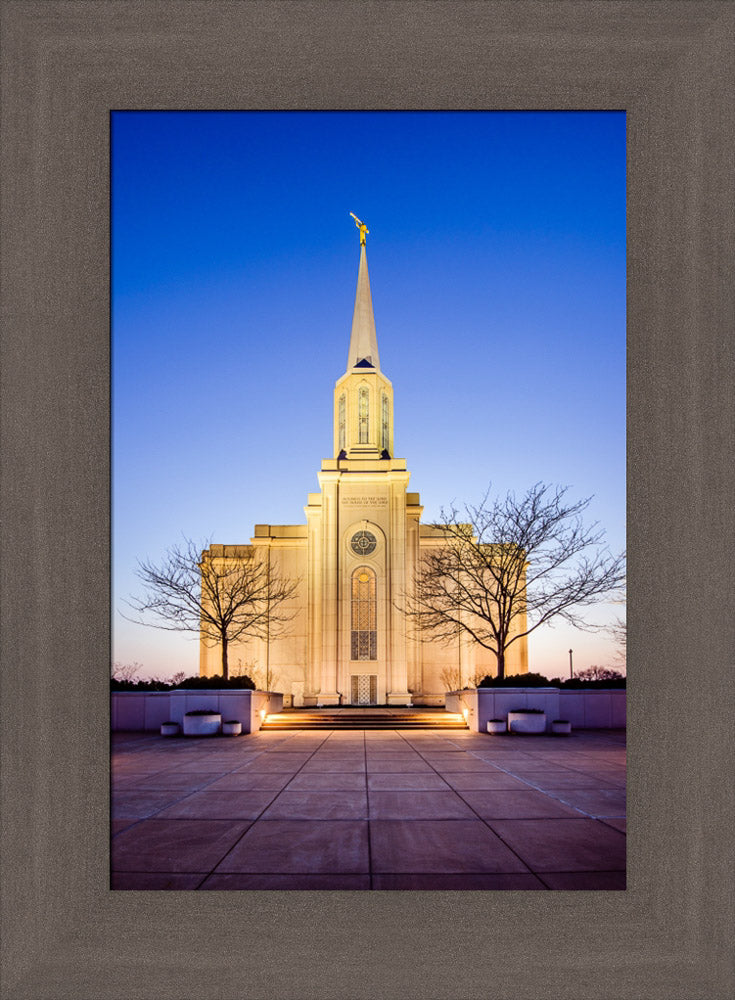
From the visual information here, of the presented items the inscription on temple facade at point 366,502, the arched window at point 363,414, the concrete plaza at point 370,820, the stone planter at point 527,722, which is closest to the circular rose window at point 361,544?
the inscription on temple facade at point 366,502

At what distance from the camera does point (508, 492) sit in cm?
2623

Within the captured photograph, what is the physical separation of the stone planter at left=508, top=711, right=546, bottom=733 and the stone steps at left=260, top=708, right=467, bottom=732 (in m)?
3.39

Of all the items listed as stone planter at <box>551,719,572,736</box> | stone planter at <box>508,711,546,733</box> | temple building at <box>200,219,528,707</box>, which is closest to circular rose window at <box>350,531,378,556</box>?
temple building at <box>200,219,528,707</box>

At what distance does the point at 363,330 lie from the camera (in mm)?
38562

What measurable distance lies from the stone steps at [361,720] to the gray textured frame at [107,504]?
18.5 meters

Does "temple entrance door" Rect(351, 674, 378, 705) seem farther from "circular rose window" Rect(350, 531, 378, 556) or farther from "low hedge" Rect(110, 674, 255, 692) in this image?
"low hedge" Rect(110, 674, 255, 692)

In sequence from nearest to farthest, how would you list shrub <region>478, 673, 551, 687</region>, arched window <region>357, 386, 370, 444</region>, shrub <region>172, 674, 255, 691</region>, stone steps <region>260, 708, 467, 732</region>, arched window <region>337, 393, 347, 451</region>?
shrub <region>478, 673, 551, 687</region>, shrub <region>172, 674, 255, 691</region>, stone steps <region>260, 708, 467, 732</region>, arched window <region>357, 386, 370, 444</region>, arched window <region>337, 393, 347, 451</region>

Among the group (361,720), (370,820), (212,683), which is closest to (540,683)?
(361,720)

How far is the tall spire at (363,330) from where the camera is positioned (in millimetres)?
38281

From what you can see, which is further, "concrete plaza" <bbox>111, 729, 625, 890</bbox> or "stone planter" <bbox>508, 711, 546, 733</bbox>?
"stone planter" <bbox>508, 711, 546, 733</bbox>

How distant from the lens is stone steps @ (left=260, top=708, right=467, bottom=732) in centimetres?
2386

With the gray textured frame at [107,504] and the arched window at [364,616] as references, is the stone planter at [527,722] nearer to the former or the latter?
the gray textured frame at [107,504]

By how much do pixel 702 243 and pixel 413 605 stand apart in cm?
3040

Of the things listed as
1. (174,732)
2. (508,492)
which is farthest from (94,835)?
(508,492)
